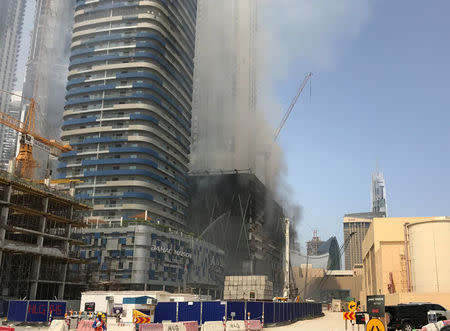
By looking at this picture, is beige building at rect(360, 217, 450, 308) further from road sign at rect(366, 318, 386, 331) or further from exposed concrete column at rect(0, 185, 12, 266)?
exposed concrete column at rect(0, 185, 12, 266)

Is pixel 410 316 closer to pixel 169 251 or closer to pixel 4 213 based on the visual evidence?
pixel 4 213

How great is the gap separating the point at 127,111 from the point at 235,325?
13263 cm

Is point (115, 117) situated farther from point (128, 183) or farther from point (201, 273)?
point (201, 273)

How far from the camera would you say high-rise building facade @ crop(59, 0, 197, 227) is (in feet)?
524

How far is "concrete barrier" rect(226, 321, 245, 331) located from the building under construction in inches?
2414

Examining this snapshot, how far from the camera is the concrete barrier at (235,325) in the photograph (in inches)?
1698

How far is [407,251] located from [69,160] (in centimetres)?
12763

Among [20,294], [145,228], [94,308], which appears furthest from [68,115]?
[94,308]

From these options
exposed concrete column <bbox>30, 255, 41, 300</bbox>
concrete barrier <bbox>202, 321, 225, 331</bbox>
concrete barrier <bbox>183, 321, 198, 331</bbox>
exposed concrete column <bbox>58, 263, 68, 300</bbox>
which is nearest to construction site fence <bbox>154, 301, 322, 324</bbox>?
concrete barrier <bbox>202, 321, 225, 331</bbox>

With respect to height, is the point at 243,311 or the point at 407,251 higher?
the point at 407,251

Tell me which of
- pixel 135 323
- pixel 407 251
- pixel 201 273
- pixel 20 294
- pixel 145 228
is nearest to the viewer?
pixel 135 323

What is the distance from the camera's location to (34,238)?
345 feet

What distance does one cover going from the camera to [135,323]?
4125 cm

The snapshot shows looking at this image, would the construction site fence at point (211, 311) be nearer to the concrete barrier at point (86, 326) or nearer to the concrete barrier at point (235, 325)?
the concrete barrier at point (235, 325)
